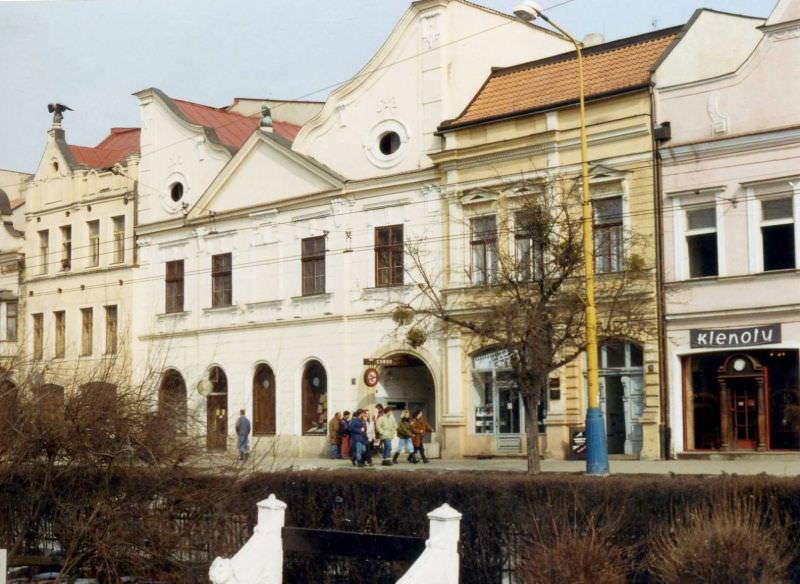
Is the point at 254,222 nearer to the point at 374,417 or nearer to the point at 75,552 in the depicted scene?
the point at 374,417

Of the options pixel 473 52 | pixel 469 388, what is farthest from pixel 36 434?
pixel 473 52

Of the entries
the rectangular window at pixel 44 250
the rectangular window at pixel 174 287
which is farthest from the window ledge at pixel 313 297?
the rectangular window at pixel 44 250

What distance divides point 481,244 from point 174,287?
15.6m

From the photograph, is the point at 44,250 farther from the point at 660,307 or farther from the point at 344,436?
the point at 660,307

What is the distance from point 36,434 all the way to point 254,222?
105ft

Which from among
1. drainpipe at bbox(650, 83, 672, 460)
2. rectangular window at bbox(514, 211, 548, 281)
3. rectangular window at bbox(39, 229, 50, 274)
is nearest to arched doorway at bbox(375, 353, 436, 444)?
drainpipe at bbox(650, 83, 672, 460)

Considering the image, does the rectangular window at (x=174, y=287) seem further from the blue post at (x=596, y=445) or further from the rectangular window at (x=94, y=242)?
the blue post at (x=596, y=445)

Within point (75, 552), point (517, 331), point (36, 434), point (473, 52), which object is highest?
point (473, 52)

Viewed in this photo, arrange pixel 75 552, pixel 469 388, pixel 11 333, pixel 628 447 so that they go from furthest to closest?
1. pixel 11 333
2. pixel 469 388
3. pixel 628 447
4. pixel 75 552

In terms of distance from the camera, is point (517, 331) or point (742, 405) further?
point (742, 405)

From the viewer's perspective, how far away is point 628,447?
35.2m

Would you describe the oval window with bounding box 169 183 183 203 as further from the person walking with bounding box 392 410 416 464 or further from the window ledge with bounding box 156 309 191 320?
the person walking with bounding box 392 410 416 464

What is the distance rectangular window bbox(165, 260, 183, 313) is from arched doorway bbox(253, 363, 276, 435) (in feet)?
17.8

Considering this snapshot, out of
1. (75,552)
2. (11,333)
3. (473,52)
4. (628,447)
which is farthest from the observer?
(11,333)
